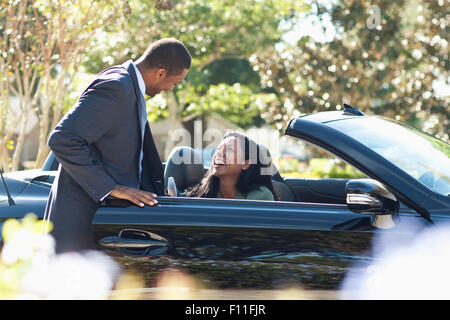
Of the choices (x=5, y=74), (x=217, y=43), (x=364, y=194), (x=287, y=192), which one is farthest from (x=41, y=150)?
(x=217, y=43)

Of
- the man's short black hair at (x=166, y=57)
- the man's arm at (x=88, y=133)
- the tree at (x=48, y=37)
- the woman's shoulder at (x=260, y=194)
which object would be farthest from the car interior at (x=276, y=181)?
the tree at (x=48, y=37)

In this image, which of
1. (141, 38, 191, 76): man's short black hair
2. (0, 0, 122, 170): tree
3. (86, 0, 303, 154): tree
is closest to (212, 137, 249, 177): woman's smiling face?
(141, 38, 191, 76): man's short black hair

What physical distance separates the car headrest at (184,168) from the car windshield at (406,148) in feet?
4.28

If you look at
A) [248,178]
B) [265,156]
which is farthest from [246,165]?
[265,156]

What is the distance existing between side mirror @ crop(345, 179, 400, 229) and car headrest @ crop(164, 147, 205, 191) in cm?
167

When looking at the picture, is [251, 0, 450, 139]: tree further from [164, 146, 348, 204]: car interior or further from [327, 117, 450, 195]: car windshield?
[327, 117, 450, 195]: car windshield

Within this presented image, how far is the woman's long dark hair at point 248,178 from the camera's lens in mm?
3721

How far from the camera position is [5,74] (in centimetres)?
786

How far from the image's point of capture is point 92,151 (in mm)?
2879

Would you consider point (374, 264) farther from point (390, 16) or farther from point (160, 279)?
point (390, 16)

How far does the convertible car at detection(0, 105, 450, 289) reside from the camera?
2.67 m

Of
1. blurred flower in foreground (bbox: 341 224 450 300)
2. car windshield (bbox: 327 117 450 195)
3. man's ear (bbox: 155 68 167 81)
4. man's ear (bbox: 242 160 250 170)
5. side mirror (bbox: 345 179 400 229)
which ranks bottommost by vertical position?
blurred flower in foreground (bbox: 341 224 450 300)

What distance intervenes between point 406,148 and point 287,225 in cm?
79

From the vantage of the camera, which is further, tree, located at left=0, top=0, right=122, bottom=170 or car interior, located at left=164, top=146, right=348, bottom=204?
tree, located at left=0, top=0, right=122, bottom=170
